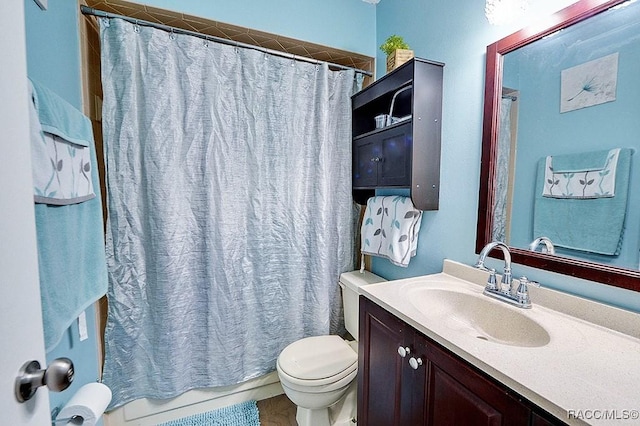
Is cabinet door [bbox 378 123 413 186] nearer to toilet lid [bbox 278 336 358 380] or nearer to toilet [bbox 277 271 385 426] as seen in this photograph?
toilet [bbox 277 271 385 426]

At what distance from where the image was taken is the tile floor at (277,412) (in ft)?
5.04

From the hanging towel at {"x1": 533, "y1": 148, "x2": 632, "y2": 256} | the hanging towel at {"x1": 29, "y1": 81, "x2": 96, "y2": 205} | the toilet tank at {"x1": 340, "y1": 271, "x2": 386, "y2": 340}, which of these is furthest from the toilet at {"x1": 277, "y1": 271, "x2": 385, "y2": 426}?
the hanging towel at {"x1": 29, "y1": 81, "x2": 96, "y2": 205}

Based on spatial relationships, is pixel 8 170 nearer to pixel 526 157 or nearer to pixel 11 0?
pixel 11 0

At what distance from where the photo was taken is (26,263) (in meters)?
0.44

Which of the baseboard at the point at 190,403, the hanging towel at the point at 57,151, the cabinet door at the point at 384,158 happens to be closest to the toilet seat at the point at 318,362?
the baseboard at the point at 190,403

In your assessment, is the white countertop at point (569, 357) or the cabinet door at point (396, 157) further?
the cabinet door at point (396, 157)

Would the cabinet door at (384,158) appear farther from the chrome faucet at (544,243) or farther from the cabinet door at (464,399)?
the cabinet door at (464,399)

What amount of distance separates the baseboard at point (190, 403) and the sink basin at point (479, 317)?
1201 millimetres

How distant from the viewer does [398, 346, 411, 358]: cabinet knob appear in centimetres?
85

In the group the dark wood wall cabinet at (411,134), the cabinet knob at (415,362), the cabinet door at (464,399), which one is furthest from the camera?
the dark wood wall cabinet at (411,134)

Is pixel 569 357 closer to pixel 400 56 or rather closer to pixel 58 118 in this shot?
pixel 400 56

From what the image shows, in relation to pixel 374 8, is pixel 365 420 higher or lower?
lower

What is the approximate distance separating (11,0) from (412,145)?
1.25m

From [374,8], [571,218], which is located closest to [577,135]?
[571,218]
